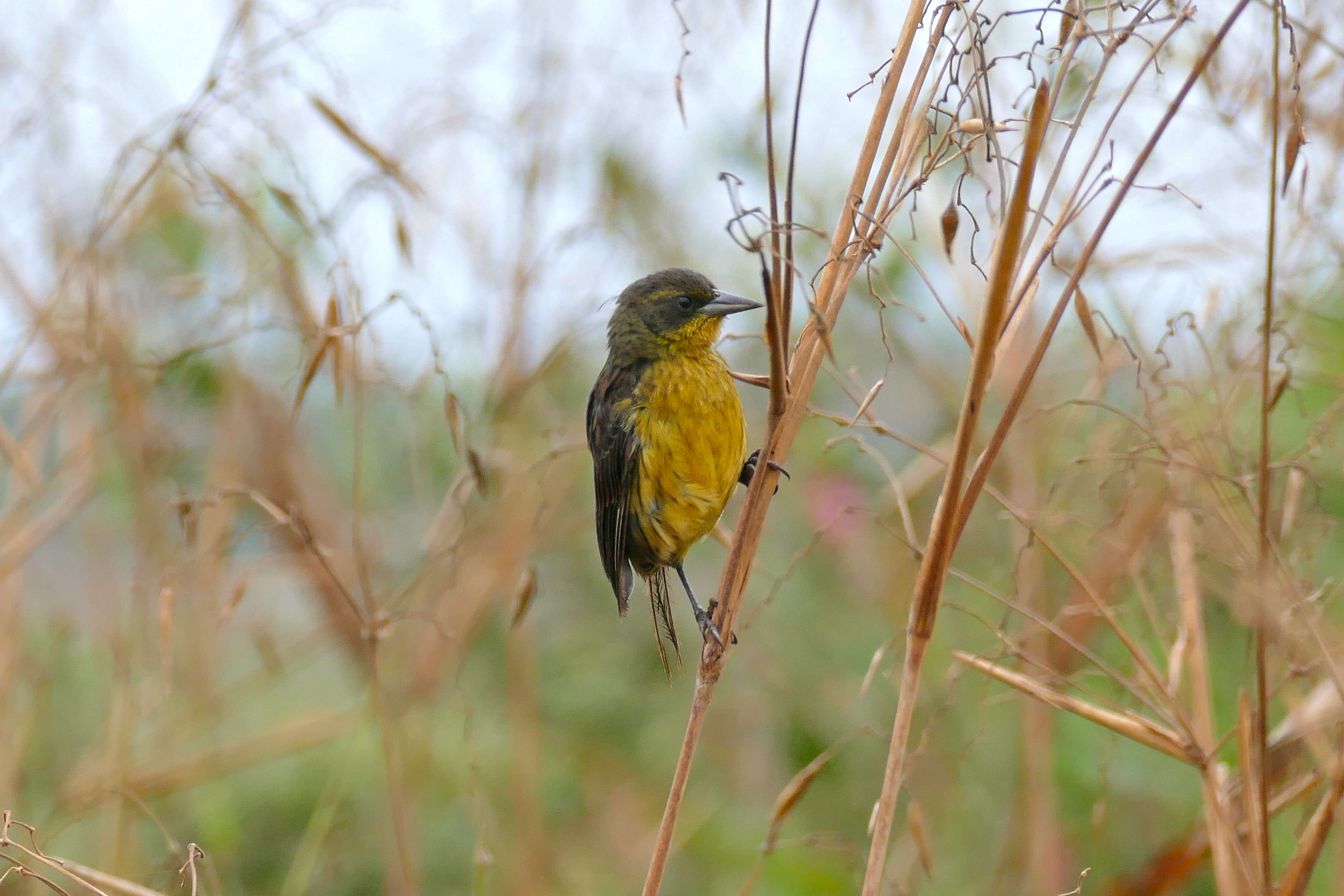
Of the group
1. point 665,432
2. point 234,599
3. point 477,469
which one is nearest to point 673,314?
point 665,432

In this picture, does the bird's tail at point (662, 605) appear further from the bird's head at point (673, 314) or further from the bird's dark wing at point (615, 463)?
the bird's head at point (673, 314)

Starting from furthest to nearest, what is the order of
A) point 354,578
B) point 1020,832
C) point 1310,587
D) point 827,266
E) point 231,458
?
point 354,578 < point 231,458 < point 1020,832 < point 1310,587 < point 827,266

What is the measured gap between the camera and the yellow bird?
299cm

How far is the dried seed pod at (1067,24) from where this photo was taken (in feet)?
5.01

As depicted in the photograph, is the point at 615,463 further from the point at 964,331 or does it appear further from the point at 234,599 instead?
the point at 964,331

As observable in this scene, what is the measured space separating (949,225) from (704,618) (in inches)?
56.3

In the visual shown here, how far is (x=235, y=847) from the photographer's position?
12.1 ft

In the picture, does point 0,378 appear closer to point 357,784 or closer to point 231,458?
point 231,458

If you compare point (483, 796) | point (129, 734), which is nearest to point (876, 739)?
point (483, 796)

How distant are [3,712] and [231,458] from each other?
1023 mm

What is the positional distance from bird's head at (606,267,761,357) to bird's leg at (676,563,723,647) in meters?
0.67

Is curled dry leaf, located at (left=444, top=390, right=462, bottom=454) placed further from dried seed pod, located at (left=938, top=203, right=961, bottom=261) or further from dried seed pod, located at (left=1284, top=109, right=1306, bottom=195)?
dried seed pod, located at (left=1284, top=109, right=1306, bottom=195)

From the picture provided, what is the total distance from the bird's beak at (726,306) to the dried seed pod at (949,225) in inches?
47.0

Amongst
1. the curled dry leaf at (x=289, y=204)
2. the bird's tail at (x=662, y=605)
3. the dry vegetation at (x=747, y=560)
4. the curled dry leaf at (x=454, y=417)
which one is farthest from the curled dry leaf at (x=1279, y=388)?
the curled dry leaf at (x=289, y=204)
